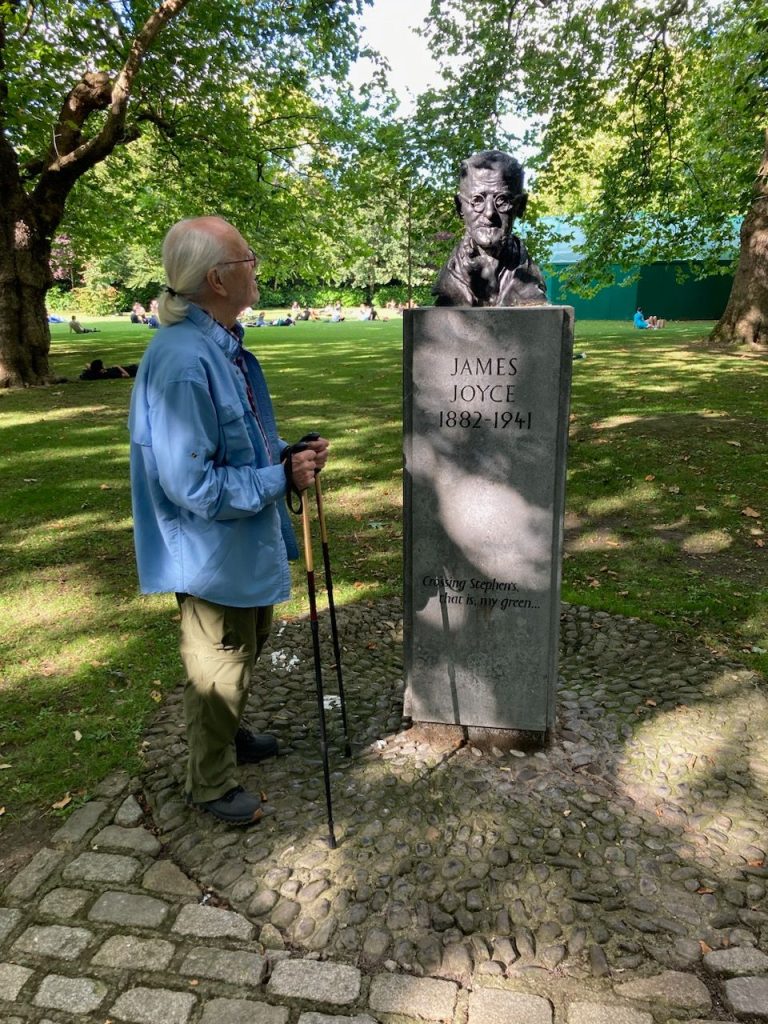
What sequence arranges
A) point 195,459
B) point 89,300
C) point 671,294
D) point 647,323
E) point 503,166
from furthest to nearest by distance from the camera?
point 89,300, point 671,294, point 647,323, point 503,166, point 195,459

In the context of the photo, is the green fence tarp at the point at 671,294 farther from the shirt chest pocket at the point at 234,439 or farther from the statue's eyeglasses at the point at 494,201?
the shirt chest pocket at the point at 234,439

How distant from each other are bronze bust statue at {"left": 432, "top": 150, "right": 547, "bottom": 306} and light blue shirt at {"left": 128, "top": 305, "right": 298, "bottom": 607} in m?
0.99

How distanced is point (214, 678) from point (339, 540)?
360 cm

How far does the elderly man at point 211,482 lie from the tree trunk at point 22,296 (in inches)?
535

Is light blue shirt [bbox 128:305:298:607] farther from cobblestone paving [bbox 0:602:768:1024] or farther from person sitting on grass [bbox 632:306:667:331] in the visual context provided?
person sitting on grass [bbox 632:306:667:331]

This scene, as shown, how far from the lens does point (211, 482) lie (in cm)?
Answer: 241

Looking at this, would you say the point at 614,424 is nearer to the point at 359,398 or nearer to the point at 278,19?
the point at 359,398

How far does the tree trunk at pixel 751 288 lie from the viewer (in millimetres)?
15750

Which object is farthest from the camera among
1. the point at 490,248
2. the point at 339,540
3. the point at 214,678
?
the point at 339,540

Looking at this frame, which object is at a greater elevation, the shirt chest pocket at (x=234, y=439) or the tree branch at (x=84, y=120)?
the tree branch at (x=84, y=120)

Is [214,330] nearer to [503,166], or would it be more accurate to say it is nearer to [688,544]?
[503,166]

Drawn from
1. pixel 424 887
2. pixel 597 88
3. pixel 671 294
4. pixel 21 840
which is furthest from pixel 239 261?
pixel 671 294

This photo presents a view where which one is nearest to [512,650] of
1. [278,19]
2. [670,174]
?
[670,174]

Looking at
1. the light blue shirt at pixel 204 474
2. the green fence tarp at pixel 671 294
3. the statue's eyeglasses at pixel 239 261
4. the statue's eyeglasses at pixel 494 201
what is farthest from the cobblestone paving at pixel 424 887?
the green fence tarp at pixel 671 294
